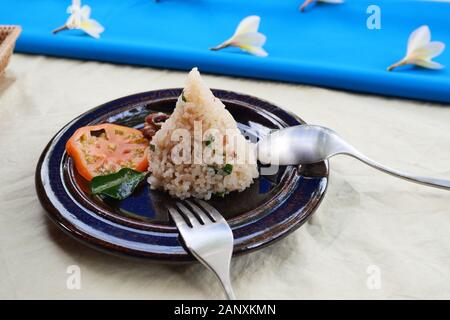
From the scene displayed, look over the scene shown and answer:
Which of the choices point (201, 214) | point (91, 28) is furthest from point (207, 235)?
point (91, 28)

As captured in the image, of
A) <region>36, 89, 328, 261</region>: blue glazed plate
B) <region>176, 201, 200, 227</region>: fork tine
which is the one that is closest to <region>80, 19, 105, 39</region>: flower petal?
<region>36, 89, 328, 261</region>: blue glazed plate

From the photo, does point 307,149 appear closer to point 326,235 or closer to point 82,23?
point 326,235

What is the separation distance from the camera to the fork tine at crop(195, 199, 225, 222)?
1139 millimetres

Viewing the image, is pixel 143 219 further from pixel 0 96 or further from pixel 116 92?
pixel 0 96

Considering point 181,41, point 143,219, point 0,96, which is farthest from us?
point 181,41

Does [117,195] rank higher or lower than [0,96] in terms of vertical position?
lower

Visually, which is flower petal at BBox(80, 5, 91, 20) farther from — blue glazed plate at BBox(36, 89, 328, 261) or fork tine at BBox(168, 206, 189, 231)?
fork tine at BBox(168, 206, 189, 231)

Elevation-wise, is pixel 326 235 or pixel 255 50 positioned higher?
pixel 255 50

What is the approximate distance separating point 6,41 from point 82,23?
408mm

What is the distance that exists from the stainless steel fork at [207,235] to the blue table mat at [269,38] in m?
0.94

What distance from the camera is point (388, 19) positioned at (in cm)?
229

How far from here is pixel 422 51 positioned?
1.95 metres

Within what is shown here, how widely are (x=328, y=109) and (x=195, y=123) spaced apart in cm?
71
